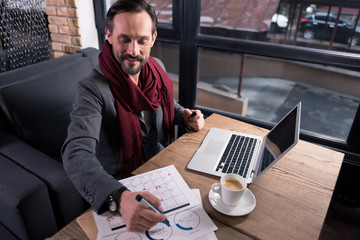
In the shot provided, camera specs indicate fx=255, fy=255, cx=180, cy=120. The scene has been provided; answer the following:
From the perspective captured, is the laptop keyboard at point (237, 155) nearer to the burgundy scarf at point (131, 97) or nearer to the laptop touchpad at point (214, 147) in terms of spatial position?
the laptop touchpad at point (214, 147)

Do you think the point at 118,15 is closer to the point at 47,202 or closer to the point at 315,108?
the point at 47,202

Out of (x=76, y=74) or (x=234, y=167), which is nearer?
(x=234, y=167)

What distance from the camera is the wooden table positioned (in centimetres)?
76

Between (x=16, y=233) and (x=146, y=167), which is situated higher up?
(x=146, y=167)

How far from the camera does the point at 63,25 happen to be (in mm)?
2246

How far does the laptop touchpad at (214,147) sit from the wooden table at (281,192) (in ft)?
0.17

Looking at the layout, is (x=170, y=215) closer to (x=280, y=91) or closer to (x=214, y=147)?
(x=214, y=147)

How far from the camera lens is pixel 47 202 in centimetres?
116

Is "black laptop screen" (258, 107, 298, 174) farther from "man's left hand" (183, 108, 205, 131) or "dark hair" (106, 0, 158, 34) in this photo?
"dark hair" (106, 0, 158, 34)

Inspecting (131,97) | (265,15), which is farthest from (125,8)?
(265,15)

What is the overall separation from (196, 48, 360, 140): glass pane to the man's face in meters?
2.05

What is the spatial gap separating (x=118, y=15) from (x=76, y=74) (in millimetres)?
756

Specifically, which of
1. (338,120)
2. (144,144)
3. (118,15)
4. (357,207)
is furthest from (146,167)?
(338,120)

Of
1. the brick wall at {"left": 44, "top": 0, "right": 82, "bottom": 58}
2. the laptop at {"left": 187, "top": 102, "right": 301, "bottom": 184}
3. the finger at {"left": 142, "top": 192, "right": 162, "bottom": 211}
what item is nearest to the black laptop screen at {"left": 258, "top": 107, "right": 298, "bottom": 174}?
the laptop at {"left": 187, "top": 102, "right": 301, "bottom": 184}
